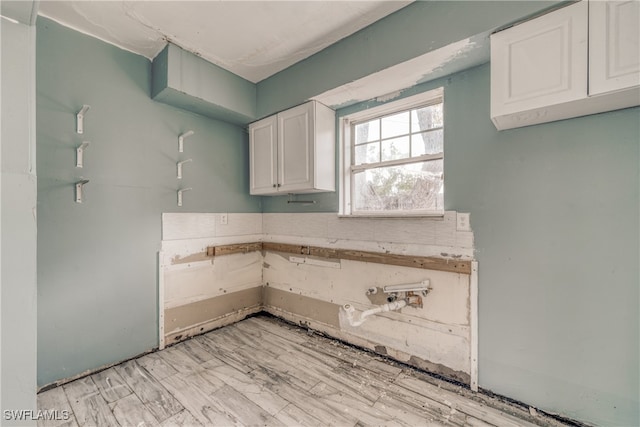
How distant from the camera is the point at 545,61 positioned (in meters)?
1.31

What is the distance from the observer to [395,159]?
7.31 ft

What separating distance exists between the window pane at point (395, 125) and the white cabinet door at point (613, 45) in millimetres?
1108

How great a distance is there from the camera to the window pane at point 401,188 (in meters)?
2.04

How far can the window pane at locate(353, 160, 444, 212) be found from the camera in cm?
204

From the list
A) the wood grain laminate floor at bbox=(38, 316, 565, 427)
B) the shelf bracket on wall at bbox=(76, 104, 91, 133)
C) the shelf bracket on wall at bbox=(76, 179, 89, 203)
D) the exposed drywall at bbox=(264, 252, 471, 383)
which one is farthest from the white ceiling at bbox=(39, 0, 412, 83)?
the wood grain laminate floor at bbox=(38, 316, 565, 427)

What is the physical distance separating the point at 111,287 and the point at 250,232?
1319mm

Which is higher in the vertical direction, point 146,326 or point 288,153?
point 288,153

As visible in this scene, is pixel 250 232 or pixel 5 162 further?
pixel 250 232

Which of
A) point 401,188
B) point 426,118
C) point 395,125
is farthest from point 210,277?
point 426,118

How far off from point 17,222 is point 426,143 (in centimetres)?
228

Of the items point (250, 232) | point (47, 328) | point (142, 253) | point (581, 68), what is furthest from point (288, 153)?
point (47, 328)

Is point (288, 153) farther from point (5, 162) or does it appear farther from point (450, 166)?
point (5, 162)

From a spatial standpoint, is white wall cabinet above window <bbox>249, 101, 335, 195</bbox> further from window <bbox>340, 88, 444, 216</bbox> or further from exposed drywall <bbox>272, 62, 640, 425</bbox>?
exposed drywall <bbox>272, 62, 640, 425</bbox>

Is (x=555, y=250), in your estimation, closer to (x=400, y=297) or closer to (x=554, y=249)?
(x=554, y=249)
